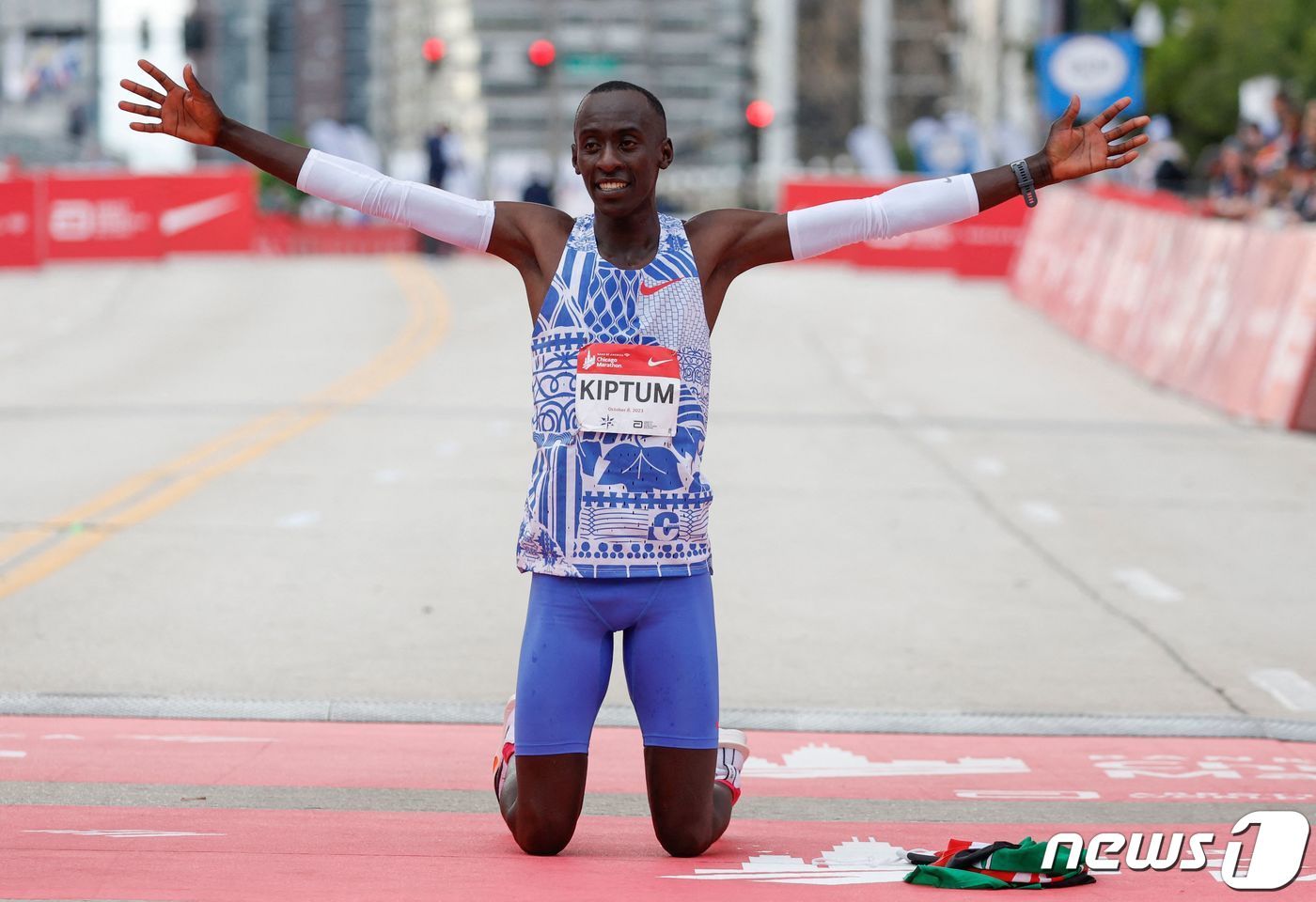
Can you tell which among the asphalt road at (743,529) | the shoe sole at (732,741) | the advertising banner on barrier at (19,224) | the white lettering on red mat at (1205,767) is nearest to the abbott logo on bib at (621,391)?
the shoe sole at (732,741)

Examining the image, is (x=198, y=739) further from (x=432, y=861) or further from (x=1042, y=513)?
(x=1042, y=513)

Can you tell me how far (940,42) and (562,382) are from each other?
181596 mm

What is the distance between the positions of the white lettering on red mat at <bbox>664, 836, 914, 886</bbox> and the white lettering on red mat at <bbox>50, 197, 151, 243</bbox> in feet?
110

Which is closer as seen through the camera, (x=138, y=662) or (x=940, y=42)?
(x=138, y=662)

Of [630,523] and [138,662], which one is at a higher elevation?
[630,523]

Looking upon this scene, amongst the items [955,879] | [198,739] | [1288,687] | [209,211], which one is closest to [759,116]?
[209,211]

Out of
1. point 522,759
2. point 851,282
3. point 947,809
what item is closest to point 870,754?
point 947,809

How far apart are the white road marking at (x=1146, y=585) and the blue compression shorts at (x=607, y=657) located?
5.47m

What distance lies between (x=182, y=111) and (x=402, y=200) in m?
0.60

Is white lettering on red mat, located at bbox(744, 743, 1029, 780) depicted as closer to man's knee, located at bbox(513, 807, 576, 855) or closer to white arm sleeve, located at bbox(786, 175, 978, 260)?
man's knee, located at bbox(513, 807, 576, 855)

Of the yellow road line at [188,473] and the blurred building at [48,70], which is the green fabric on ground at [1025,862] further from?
the blurred building at [48,70]

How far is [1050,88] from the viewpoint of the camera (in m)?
28.7

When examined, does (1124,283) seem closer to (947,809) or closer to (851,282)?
(851,282)

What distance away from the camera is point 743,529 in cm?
1266
